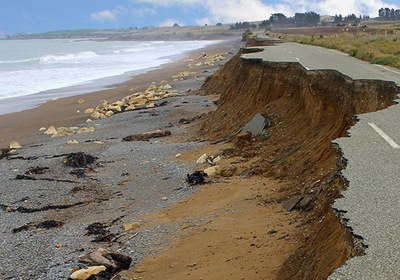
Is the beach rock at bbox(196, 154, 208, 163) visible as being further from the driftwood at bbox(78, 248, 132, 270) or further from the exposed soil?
the driftwood at bbox(78, 248, 132, 270)

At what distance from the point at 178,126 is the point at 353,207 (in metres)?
14.4

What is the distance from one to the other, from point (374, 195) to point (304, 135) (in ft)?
20.5

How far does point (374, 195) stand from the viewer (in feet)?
20.1

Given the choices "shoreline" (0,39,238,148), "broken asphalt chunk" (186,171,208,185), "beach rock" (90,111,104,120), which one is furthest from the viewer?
"beach rock" (90,111,104,120)

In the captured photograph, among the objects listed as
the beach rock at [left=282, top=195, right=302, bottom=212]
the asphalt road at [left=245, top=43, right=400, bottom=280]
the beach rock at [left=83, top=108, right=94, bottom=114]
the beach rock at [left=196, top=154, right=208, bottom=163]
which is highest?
the asphalt road at [left=245, top=43, right=400, bottom=280]

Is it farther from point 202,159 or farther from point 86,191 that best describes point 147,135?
point 86,191

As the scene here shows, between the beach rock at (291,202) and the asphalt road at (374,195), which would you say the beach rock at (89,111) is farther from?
the beach rock at (291,202)

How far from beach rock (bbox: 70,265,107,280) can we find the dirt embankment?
2629 millimetres

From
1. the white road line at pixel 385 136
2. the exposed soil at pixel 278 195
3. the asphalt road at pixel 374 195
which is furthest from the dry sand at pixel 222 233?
the white road line at pixel 385 136

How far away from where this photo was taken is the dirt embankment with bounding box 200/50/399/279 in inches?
233

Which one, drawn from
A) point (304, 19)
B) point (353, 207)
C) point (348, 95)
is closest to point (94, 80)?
point (348, 95)

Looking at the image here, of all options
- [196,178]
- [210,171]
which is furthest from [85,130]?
[196,178]

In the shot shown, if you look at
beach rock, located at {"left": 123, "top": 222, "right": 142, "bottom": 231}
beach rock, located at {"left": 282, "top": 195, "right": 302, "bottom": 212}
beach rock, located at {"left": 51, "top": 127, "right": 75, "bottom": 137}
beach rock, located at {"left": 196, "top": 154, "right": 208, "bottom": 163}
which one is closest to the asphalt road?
beach rock, located at {"left": 282, "top": 195, "right": 302, "bottom": 212}

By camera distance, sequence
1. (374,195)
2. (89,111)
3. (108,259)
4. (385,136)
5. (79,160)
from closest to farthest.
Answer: (374,195) → (108,259) → (385,136) → (79,160) → (89,111)
